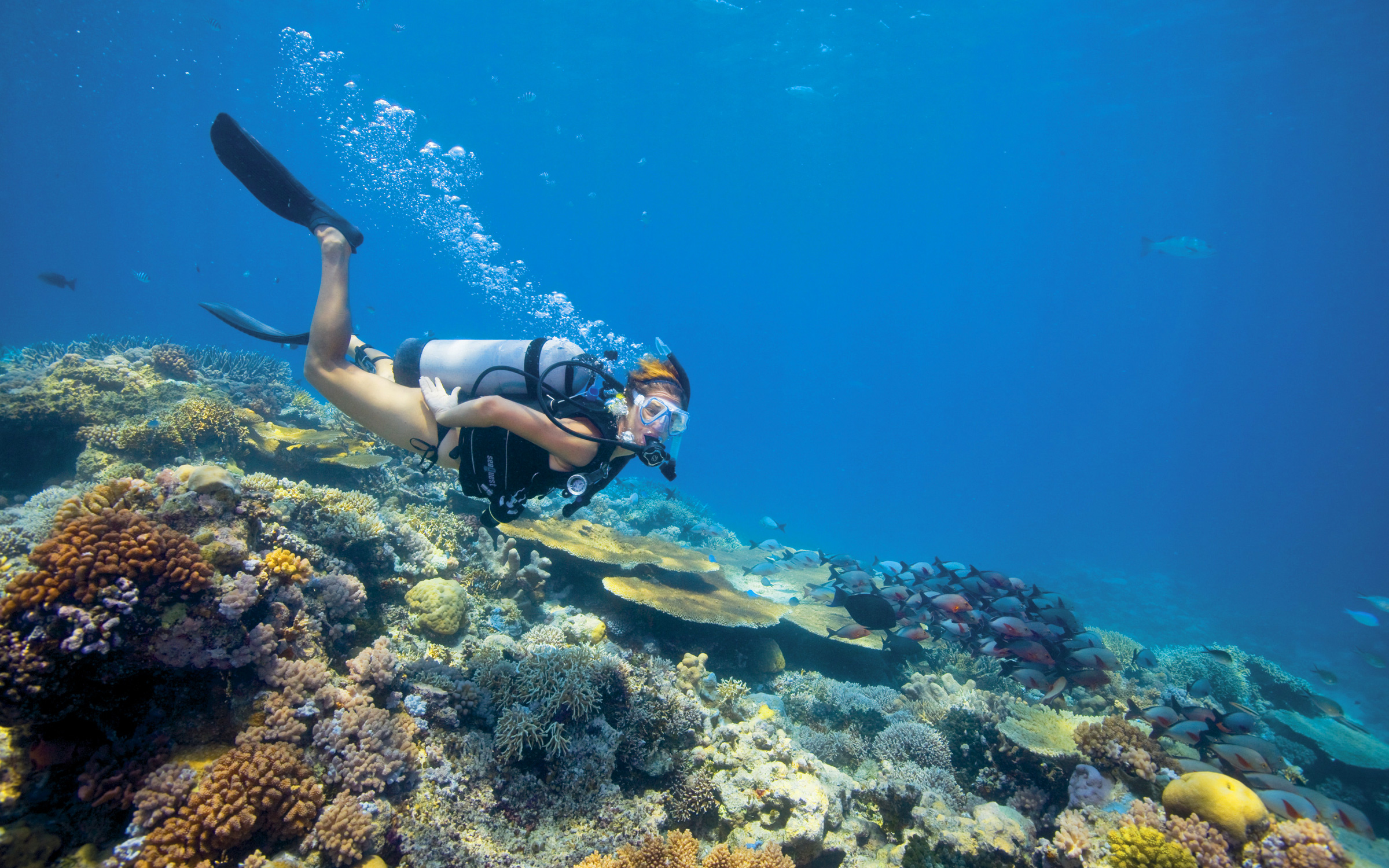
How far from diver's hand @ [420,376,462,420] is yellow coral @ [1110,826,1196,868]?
6.06 meters

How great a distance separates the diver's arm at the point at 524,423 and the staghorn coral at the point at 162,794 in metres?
2.29

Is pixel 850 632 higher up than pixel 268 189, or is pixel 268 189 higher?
pixel 268 189

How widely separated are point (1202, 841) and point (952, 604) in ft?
13.6

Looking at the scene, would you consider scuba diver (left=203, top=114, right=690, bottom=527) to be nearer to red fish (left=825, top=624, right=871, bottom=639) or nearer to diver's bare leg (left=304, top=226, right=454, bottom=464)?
diver's bare leg (left=304, top=226, right=454, bottom=464)

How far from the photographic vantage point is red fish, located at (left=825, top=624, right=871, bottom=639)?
7.54 meters

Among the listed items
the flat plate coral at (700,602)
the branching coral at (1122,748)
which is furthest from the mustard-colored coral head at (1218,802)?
the flat plate coral at (700,602)

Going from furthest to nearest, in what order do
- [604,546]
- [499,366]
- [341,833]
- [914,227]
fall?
[914,227] → [604,546] → [499,366] → [341,833]

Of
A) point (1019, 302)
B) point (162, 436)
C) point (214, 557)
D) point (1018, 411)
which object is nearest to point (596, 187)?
point (162, 436)

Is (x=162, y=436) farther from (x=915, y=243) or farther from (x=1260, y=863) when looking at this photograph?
(x=915, y=243)

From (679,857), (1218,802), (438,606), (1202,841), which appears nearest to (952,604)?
(1218,802)

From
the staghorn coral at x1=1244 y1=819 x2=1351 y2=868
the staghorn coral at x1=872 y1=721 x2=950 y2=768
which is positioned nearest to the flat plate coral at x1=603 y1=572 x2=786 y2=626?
the staghorn coral at x1=872 y1=721 x2=950 y2=768

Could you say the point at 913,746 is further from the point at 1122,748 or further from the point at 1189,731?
the point at 1189,731

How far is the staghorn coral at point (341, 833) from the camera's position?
2.68 m

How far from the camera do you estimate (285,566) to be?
387cm
